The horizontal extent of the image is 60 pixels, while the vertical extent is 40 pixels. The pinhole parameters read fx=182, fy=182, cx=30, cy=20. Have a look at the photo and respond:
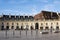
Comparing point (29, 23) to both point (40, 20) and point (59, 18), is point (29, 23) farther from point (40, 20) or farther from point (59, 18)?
point (59, 18)

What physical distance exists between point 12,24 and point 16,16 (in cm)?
839

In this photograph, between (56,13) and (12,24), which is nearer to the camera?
(12,24)

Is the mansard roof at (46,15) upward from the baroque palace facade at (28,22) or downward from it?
upward

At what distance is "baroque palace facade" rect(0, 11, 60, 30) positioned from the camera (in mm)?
92956

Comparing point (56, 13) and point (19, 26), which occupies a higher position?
point (56, 13)

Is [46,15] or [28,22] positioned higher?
[46,15]

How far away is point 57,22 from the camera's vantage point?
3777 inches

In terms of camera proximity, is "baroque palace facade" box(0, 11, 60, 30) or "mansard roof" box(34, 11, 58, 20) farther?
"mansard roof" box(34, 11, 58, 20)

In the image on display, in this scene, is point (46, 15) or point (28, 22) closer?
point (28, 22)

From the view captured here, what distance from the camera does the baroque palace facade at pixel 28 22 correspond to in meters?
93.0

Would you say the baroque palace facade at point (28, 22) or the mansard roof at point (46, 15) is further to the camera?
the mansard roof at point (46, 15)

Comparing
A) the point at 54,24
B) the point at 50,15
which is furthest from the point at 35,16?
the point at 54,24

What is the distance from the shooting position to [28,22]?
96.1 m

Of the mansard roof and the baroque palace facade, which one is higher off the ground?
the mansard roof
